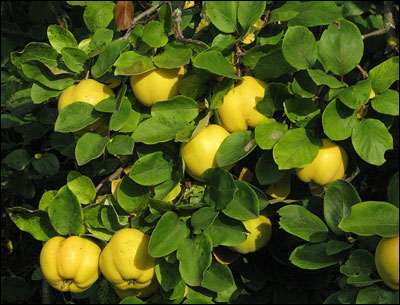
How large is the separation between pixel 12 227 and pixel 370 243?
5.61 feet

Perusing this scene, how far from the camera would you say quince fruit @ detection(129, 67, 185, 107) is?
4.07 ft

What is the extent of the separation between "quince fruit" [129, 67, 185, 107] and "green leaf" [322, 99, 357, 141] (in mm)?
361

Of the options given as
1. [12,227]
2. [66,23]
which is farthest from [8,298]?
[66,23]

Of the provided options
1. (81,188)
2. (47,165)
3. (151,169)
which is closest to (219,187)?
(151,169)

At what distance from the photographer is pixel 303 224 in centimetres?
119

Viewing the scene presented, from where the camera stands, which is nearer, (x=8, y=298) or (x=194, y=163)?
(x=194, y=163)

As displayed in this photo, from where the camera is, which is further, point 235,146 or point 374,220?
point 235,146

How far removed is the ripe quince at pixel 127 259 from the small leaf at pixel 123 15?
55cm

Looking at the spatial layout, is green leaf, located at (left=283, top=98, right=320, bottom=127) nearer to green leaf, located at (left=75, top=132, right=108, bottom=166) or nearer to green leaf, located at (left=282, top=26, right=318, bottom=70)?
green leaf, located at (left=282, top=26, right=318, bottom=70)

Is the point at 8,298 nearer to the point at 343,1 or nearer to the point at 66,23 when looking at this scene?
the point at 66,23

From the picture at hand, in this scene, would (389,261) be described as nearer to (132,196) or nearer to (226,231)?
(226,231)

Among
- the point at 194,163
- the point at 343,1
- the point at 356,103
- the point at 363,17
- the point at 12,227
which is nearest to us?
the point at 356,103

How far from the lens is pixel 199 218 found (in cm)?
117

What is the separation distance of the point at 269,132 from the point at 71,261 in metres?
0.53
